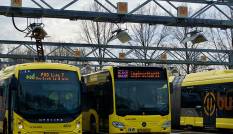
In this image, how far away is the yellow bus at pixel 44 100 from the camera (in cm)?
1103

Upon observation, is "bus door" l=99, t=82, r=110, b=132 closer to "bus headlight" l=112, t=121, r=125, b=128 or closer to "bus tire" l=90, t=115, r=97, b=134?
"bus headlight" l=112, t=121, r=125, b=128

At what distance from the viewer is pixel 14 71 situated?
11672 millimetres

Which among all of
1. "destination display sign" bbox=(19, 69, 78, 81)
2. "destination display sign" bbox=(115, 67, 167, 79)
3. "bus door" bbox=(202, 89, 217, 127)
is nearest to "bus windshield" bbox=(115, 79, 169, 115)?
"destination display sign" bbox=(115, 67, 167, 79)

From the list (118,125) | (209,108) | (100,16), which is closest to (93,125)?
(118,125)

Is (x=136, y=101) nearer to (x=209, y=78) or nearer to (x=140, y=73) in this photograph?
(x=140, y=73)

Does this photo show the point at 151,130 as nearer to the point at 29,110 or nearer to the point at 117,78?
the point at 117,78

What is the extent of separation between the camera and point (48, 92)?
1143cm

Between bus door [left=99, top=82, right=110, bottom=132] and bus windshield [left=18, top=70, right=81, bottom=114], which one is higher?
bus windshield [left=18, top=70, right=81, bottom=114]

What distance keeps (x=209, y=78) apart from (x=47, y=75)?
789cm

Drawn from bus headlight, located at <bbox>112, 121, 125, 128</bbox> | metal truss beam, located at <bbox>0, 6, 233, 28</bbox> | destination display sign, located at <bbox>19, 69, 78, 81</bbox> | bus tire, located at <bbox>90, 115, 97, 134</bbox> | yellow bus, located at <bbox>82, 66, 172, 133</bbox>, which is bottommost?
bus tire, located at <bbox>90, 115, 97, 134</bbox>

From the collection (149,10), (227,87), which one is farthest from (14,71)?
(149,10)

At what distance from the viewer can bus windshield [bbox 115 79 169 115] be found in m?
12.5

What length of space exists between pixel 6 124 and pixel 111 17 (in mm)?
5906

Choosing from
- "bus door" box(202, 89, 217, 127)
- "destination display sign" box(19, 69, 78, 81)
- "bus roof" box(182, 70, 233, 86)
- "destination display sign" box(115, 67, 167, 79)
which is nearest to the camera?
"destination display sign" box(19, 69, 78, 81)
